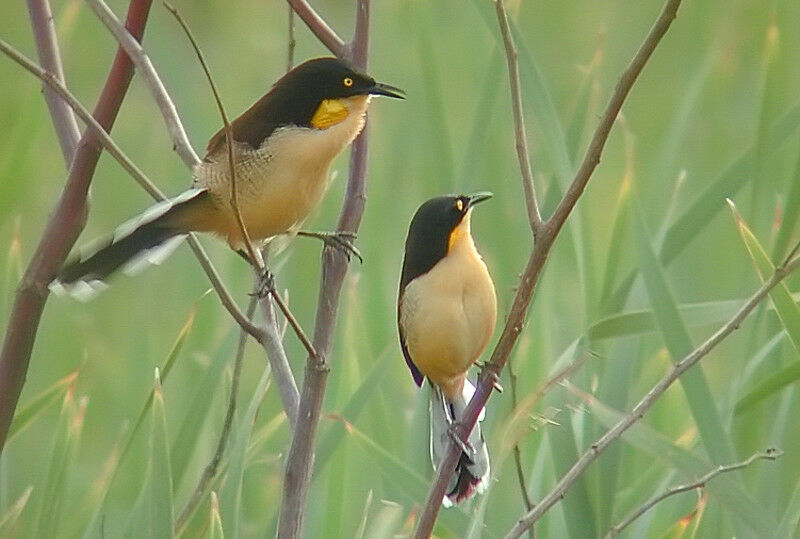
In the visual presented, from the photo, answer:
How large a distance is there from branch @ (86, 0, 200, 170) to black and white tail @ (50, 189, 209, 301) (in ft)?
0.15

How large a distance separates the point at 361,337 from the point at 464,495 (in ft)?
1.55

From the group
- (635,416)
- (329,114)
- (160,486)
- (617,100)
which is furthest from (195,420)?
(617,100)

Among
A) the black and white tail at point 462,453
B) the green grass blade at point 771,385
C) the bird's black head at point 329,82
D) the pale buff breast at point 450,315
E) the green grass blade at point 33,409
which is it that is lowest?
the black and white tail at point 462,453

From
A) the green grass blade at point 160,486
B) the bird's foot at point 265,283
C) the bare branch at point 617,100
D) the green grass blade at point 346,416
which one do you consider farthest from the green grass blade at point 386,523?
the bare branch at point 617,100

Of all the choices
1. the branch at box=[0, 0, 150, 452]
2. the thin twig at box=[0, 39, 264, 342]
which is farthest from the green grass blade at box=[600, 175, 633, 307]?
the branch at box=[0, 0, 150, 452]

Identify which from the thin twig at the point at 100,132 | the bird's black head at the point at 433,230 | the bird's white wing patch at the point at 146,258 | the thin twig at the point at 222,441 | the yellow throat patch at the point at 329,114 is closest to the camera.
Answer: the thin twig at the point at 100,132

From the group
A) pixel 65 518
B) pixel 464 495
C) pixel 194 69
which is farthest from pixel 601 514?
pixel 194 69

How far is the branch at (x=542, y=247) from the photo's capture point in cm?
110

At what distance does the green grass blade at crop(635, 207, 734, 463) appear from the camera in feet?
5.01

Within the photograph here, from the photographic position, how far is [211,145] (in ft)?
5.06

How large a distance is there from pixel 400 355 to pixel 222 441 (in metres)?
0.71

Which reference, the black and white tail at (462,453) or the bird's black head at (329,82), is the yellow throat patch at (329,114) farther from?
the black and white tail at (462,453)

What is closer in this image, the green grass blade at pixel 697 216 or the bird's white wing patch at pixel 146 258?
the bird's white wing patch at pixel 146 258

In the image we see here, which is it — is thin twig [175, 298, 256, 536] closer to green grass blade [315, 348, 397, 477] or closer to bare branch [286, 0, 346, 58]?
green grass blade [315, 348, 397, 477]
